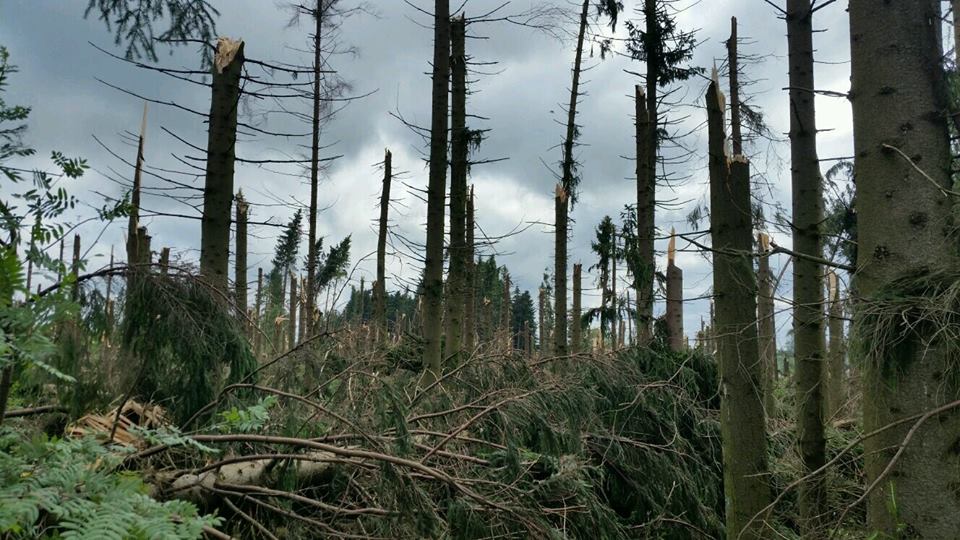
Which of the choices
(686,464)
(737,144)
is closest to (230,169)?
(686,464)

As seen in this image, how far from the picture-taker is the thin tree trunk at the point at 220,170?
5598mm

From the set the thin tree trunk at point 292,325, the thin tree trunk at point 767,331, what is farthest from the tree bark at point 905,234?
the thin tree trunk at point 292,325

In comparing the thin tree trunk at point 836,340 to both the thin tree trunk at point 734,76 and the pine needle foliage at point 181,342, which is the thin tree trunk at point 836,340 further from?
the thin tree trunk at point 734,76

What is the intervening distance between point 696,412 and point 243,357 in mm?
3988

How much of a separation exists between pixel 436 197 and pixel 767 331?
4447 millimetres

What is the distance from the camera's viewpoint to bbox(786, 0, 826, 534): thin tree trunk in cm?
497

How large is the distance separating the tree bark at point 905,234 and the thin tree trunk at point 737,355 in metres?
1.40

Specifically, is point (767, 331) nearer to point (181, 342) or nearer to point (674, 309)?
point (181, 342)

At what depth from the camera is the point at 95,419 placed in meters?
3.69

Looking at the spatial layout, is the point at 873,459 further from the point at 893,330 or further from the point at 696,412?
the point at 696,412

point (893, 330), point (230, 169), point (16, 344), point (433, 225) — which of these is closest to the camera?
point (16, 344)

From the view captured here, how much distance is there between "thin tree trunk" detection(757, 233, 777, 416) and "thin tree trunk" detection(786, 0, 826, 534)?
0.23 meters

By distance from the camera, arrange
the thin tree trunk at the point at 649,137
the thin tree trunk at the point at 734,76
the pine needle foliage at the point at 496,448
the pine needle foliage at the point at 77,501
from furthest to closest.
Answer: the thin tree trunk at the point at 734,76 < the thin tree trunk at the point at 649,137 < the pine needle foliage at the point at 496,448 < the pine needle foliage at the point at 77,501

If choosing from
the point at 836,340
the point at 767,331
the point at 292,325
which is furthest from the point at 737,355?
the point at 292,325
